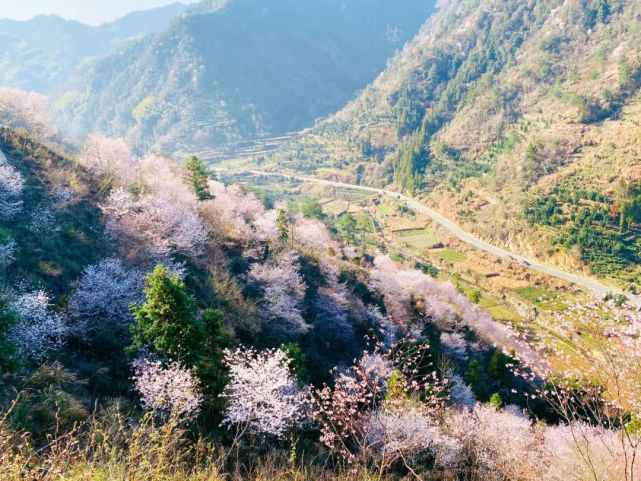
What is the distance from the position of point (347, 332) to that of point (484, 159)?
411 ft

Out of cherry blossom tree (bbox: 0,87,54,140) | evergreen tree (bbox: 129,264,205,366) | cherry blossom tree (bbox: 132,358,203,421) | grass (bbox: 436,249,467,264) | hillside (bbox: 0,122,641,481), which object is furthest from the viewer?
grass (bbox: 436,249,467,264)

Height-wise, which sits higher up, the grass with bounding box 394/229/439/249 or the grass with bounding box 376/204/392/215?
the grass with bounding box 376/204/392/215

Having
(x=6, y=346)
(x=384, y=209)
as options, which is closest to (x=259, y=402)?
(x=6, y=346)

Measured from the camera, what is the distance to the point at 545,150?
12119 centimetres

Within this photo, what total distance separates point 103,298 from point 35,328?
5.53 metres

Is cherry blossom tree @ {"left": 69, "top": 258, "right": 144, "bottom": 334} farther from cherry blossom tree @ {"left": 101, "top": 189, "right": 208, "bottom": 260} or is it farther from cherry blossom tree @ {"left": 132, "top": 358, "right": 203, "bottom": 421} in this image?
cherry blossom tree @ {"left": 101, "top": 189, "right": 208, "bottom": 260}

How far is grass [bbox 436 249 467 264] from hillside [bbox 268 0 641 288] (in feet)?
34.7

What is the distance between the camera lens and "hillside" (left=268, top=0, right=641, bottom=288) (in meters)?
96.2

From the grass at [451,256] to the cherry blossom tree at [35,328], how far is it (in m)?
93.8

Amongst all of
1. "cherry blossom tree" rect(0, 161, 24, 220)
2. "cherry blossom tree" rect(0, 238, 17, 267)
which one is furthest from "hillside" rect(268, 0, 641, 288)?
"cherry blossom tree" rect(0, 161, 24, 220)

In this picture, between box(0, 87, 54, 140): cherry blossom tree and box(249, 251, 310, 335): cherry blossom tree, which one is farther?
box(0, 87, 54, 140): cherry blossom tree

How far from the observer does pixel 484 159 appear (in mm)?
146375

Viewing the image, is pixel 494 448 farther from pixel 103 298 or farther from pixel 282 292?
pixel 103 298

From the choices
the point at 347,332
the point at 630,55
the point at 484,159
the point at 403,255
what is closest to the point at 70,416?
the point at 347,332
